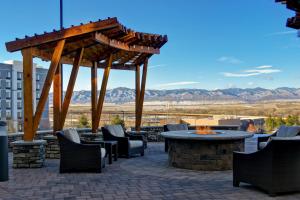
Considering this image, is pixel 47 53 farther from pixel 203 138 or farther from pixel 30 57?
pixel 203 138

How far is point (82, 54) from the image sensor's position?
29.8 feet

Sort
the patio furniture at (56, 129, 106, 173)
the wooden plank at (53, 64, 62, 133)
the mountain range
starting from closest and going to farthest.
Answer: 1. the patio furniture at (56, 129, 106, 173)
2. the wooden plank at (53, 64, 62, 133)
3. the mountain range

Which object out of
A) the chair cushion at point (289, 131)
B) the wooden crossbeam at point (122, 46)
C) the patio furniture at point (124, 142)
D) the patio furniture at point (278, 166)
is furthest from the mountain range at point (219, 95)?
the patio furniture at point (278, 166)

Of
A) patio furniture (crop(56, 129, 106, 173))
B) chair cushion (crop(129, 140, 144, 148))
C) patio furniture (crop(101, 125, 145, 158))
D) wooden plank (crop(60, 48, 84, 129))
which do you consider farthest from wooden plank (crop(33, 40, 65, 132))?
chair cushion (crop(129, 140, 144, 148))

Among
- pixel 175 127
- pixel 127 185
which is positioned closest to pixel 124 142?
pixel 175 127

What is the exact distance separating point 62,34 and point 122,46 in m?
2.12

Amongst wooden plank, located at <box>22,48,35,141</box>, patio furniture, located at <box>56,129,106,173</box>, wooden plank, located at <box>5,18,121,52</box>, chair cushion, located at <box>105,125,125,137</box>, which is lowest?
patio furniture, located at <box>56,129,106,173</box>

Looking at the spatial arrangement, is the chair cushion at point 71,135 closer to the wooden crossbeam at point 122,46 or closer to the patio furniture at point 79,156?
the patio furniture at point 79,156

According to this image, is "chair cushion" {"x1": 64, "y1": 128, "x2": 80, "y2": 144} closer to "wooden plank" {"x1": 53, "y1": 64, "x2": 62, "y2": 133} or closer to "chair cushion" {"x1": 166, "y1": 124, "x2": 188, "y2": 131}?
"wooden plank" {"x1": 53, "y1": 64, "x2": 62, "y2": 133}

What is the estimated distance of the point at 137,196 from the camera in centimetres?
503

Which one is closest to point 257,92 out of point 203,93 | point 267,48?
point 203,93

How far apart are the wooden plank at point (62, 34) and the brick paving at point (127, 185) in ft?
8.31

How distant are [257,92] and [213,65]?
52789 mm

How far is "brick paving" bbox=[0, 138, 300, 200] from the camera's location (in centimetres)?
507
